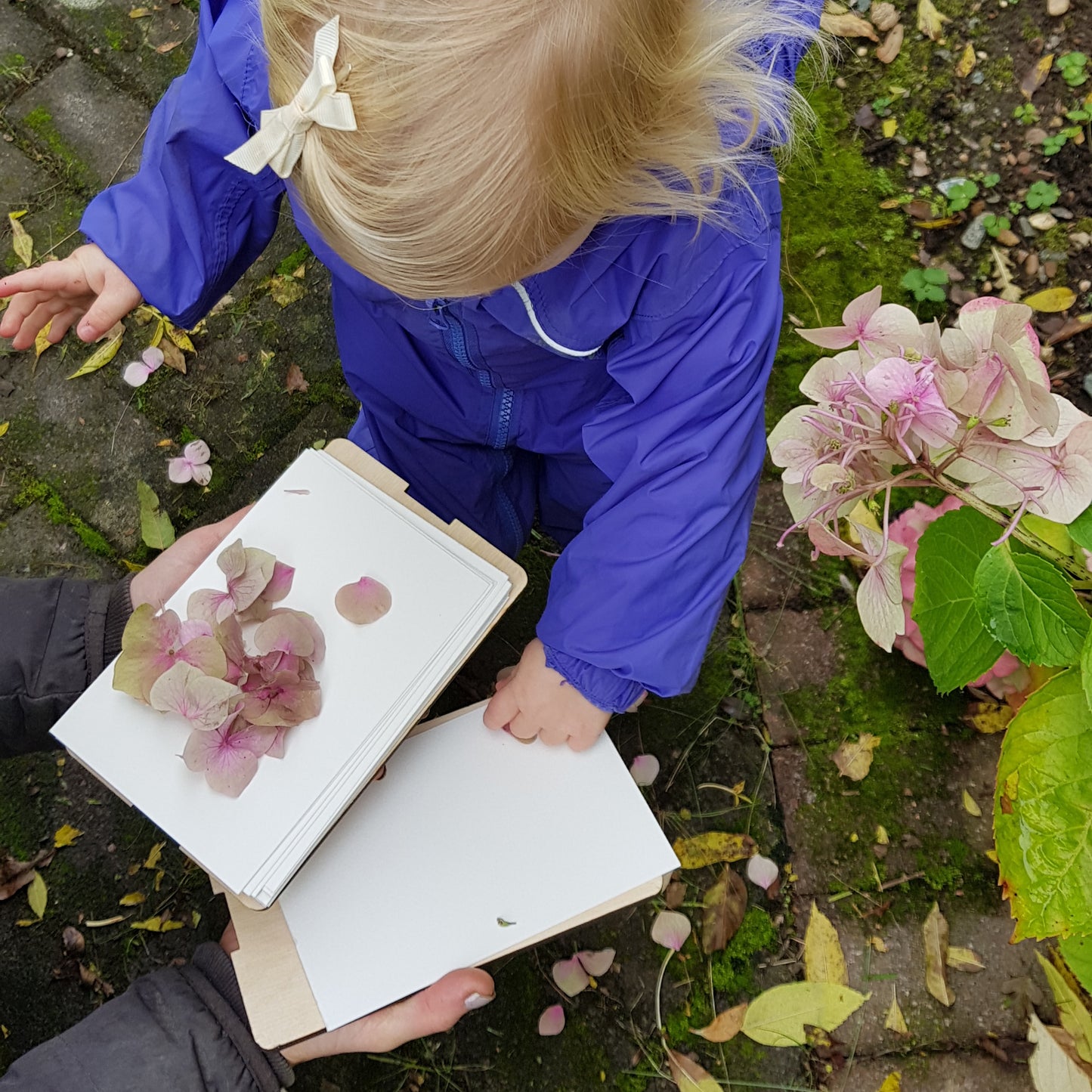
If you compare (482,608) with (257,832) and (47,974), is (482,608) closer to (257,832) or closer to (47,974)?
(257,832)

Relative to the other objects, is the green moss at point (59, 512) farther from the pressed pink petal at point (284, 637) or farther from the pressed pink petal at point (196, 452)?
the pressed pink petal at point (284, 637)

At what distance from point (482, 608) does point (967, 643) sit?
0.58 meters

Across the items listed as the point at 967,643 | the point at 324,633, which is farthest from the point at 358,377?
the point at 967,643

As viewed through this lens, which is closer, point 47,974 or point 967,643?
point 967,643

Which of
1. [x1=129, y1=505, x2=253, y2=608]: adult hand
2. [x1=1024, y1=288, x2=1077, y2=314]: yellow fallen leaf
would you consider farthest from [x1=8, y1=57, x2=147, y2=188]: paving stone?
[x1=1024, y1=288, x2=1077, y2=314]: yellow fallen leaf

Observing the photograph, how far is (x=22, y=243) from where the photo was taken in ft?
6.07

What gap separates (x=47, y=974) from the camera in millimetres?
1560

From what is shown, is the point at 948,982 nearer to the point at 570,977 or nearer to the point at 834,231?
the point at 570,977

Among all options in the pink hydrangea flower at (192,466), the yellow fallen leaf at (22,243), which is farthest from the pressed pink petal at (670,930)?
the yellow fallen leaf at (22,243)

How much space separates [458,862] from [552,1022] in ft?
1.65

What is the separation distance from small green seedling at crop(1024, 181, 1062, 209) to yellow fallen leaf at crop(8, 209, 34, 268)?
7.05 feet

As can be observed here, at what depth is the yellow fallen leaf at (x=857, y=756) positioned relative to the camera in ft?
5.38

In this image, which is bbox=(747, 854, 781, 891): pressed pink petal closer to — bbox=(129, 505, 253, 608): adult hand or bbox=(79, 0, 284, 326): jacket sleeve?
bbox=(129, 505, 253, 608): adult hand

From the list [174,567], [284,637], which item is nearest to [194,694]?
[284,637]
